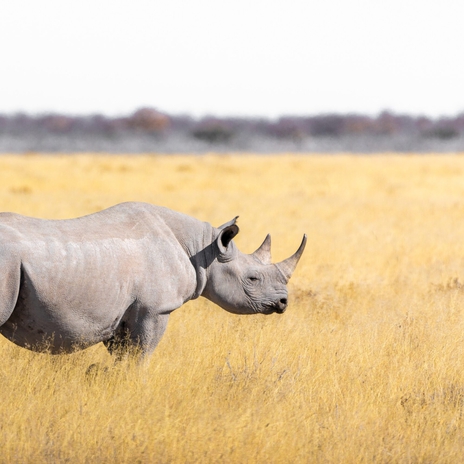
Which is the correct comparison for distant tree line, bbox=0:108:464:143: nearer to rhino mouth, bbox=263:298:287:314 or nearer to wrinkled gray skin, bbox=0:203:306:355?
rhino mouth, bbox=263:298:287:314

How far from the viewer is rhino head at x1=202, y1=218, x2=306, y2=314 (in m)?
5.89

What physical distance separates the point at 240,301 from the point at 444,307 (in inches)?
108

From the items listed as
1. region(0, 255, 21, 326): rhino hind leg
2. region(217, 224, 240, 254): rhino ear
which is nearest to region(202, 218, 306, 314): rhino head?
region(217, 224, 240, 254): rhino ear

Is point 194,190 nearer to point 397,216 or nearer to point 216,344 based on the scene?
point 397,216

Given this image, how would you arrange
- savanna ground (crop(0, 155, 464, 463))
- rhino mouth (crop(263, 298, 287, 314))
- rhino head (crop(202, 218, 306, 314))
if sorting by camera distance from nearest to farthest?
savanna ground (crop(0, 155, 464, 463)), rhino head (crop(202, 218, 306, 314)), rhino mouth (crop(263, 298, 287, 314))

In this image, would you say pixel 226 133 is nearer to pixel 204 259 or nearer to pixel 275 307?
pixel 275 307

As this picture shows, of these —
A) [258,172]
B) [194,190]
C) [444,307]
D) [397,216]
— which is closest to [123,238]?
[444,307]

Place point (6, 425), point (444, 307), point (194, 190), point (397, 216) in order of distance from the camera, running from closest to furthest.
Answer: point (6, 425), point (444, 307), point (397, 216), point (194, 190)

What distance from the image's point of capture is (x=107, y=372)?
552 centimetres

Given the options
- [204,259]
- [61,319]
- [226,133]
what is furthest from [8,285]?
[226,133]

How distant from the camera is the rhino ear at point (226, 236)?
5738 millimetres

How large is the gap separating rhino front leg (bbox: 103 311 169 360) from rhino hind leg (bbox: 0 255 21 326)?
0.90m

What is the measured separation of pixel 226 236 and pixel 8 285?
165 cm

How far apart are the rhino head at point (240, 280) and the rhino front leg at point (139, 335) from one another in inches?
23.0
